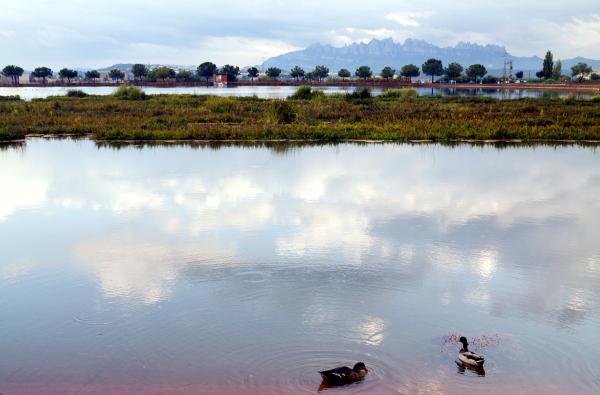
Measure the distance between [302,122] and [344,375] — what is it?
2936 cm

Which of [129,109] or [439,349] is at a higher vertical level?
[129,109]

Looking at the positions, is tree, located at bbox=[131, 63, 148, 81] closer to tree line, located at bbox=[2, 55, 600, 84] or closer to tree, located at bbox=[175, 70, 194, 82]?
tree line, located at bbox=[2, 55, 600, 84]

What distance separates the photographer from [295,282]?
421 inches

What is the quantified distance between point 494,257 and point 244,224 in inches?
216

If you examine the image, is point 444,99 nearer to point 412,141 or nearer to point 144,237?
point 412,141

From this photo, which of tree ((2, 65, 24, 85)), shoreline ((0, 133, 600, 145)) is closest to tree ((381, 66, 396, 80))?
tree ((2, 65, 24, 85))

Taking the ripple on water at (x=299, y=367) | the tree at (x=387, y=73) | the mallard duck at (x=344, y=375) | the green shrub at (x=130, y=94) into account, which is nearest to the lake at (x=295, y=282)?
the ripple on water at (x=299, y=367)

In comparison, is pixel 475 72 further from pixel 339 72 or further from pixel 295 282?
pixel 295 282

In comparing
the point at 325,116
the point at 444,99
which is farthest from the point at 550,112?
the point at 444,99

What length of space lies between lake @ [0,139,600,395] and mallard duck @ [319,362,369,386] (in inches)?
6.3

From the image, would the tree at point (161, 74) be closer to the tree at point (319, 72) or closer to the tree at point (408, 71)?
the tree at point (319, 72)

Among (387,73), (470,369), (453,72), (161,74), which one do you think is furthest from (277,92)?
(470,369)

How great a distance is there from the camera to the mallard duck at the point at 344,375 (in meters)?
7.29

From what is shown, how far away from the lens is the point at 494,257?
12.2m
